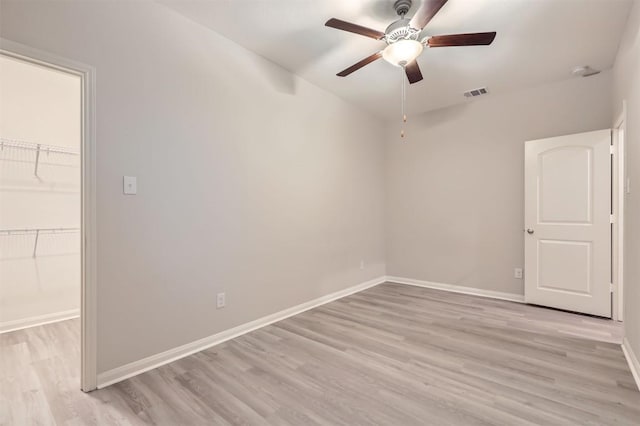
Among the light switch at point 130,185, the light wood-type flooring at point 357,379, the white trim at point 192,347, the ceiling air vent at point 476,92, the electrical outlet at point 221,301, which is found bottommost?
the light wood-type flooring at point 357,379

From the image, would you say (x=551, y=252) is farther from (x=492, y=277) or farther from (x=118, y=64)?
(x=118, y=64)

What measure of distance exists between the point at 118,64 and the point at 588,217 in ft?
15.2

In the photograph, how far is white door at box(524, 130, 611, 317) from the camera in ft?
10.7

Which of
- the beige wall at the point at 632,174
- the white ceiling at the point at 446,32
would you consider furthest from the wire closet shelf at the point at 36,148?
the beige wall at the point at 632,174

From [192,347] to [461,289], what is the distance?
3.56m

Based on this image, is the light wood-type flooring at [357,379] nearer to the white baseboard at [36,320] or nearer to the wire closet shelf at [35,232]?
the white baseboard at [36,320]

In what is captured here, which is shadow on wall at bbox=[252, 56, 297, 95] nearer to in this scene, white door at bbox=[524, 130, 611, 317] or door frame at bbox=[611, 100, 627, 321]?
white door at bbox=[524, 130, 611, 317]

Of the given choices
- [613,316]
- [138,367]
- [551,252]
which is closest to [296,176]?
[138,367]

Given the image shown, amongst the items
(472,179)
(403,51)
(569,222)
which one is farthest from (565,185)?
(403,51)

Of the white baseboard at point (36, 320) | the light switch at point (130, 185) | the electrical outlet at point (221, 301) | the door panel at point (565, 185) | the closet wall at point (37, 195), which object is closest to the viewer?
the light switch at point (130, 185)

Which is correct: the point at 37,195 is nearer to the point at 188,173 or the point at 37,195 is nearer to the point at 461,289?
the point at 188,173

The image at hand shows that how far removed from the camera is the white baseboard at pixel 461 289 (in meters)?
3.92

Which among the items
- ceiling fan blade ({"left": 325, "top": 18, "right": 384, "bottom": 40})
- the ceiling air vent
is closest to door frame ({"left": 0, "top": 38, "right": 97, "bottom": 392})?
ceiling fan blade ({"left": 325, "top": 18, "right": 384, "bottom": 40})

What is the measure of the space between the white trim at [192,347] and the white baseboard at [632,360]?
2.71 meters
